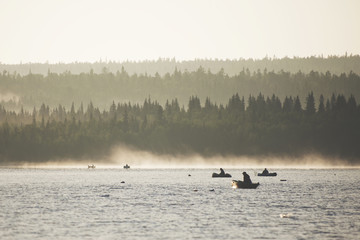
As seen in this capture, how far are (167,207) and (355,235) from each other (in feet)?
137

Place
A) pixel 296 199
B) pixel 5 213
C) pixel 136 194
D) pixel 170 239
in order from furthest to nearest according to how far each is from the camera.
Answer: pixel 136 194, pixel 296 199, pixel 5 213, pixel 170 239

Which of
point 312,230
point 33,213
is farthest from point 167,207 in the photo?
point 312,230

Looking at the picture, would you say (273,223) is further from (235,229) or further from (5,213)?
(5,213)

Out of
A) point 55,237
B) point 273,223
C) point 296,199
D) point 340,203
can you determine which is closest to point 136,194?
point 296,199

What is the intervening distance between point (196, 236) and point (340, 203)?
48687 millimetres

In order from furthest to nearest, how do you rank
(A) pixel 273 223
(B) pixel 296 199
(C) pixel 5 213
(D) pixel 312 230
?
(B) pixel 296 199 < (C) pixel 5 213 < (A) pixel 273 223 < (D) pixel 312 230

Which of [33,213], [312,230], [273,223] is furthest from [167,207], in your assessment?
[312,230]

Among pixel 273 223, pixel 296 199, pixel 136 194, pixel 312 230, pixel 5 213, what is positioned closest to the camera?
pixel 312 230

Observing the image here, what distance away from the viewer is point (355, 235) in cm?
7975

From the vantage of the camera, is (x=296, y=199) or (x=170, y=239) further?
(x=296, y=199)

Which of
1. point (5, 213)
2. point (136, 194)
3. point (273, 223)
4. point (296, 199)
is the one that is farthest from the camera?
point (136, 194)

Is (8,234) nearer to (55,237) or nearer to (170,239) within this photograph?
(55,237)

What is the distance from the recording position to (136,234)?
270 ft

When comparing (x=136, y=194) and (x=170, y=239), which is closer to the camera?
(x=170, y=239)
